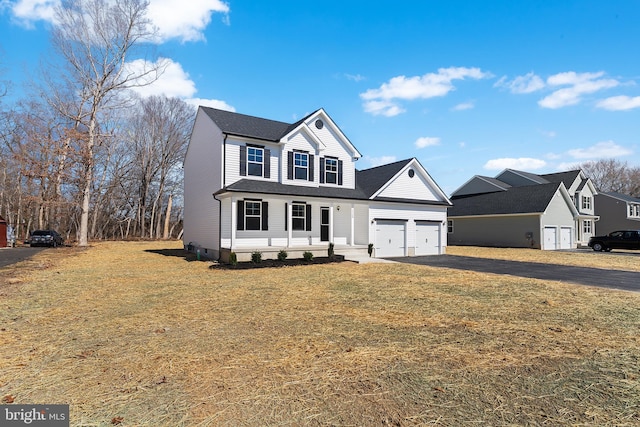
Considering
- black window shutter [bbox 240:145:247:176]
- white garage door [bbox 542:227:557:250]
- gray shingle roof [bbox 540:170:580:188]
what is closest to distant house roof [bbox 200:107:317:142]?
black window shutter [bbox 240:145:247:176]

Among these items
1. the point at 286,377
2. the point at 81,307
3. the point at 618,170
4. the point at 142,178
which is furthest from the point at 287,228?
the point at 618,170

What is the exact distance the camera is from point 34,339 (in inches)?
211

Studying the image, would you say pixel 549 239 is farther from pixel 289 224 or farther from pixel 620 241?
pixel 289 224

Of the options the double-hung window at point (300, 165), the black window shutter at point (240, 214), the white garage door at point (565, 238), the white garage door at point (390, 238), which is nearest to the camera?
the black window shutter at point (240, 214)

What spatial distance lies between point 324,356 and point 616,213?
4821 centimetres

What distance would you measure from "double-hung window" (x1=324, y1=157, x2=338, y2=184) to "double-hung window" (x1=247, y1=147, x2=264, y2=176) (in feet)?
13.6

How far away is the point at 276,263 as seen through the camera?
52.1ft

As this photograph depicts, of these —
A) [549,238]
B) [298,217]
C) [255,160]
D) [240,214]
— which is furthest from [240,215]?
[549,238]

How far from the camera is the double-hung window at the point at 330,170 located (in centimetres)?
2041

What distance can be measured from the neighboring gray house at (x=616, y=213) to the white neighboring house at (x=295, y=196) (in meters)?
29.3

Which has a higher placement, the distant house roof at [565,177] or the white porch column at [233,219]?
the distant house roof at [565,177]

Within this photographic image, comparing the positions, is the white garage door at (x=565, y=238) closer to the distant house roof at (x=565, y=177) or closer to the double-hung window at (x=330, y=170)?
the distant house roof at (x=565, y=177)

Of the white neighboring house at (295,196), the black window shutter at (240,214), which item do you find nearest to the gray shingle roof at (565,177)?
the white neighboring house at (295,196)

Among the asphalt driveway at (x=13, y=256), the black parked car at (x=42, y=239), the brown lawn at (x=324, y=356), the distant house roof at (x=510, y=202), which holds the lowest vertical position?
the brown lawn at (x=324, y=356)
